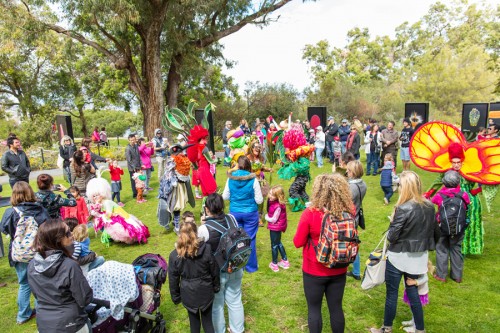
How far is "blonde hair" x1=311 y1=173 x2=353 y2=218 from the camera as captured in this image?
Answer: 2914 millimetres

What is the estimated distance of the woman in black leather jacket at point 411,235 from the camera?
326 centimetres

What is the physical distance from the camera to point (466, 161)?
15.9ft

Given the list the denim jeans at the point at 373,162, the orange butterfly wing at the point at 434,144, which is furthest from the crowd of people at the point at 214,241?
the denim jeans at the point at 373,162

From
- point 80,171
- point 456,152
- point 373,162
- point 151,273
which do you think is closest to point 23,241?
point 151,273

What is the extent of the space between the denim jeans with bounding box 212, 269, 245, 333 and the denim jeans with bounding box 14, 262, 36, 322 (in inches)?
94.4

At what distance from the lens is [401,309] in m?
4.22

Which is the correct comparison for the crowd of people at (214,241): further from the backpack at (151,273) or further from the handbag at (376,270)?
the backpack at (151,273)

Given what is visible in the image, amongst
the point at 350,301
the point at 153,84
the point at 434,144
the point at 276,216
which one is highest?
the point at 153,84

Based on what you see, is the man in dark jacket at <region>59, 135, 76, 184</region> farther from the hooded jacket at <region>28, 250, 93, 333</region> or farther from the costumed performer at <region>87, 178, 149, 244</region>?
the hooded jacket at <region>28, 250, 93, 333</region>

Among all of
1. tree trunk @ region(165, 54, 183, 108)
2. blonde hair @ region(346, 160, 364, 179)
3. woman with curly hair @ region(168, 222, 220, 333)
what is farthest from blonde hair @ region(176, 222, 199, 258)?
tree trunk @ region(165, 54, 183, 108)

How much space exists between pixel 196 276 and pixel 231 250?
40 centimetres

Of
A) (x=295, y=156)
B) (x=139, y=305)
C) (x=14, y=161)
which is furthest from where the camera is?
(x=295, y=156)

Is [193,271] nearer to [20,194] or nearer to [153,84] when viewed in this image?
[20,194]

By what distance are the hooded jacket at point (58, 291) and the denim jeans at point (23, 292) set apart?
5.82ft
